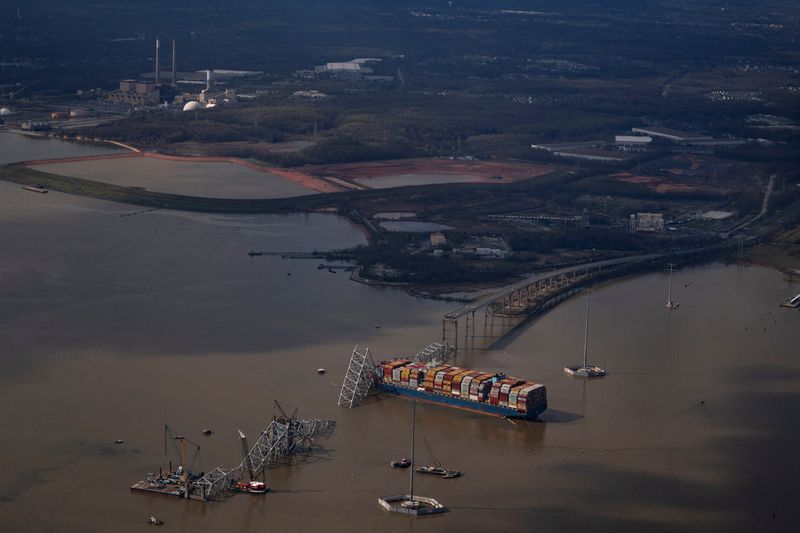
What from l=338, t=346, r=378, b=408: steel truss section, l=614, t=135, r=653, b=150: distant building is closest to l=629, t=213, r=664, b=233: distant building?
l=614, t=135, r=653, b=150: distant building

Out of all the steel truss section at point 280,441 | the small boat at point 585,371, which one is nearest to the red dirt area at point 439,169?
the small boat at point 585,371

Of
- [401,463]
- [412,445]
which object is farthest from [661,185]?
[401,463]

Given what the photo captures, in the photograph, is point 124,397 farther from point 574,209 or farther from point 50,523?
point 574,209

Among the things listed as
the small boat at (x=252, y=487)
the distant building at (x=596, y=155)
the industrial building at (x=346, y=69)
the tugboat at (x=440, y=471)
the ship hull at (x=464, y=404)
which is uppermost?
the industrial building at (x=346, y=69)

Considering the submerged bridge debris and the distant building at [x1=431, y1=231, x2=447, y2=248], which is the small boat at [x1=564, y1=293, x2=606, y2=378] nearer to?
the submerged bridge debris

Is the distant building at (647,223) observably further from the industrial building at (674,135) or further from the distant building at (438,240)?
the industrial building at (674,135)

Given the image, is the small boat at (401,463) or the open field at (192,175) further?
the open field at (192,175)

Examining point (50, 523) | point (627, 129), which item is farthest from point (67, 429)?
point (627, 129)

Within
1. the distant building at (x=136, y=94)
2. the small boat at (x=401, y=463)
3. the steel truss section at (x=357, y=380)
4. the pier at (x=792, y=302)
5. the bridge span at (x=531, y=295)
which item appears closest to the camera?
the small boat at (x=401, y=463)

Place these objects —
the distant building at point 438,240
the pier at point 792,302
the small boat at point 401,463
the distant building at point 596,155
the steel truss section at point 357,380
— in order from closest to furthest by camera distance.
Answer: the small boat at point 401,463 < the steel truss section at point 357,380 < the pier at point 792,302 < the distant building at point 438,240 < the distant building at point 596,155
